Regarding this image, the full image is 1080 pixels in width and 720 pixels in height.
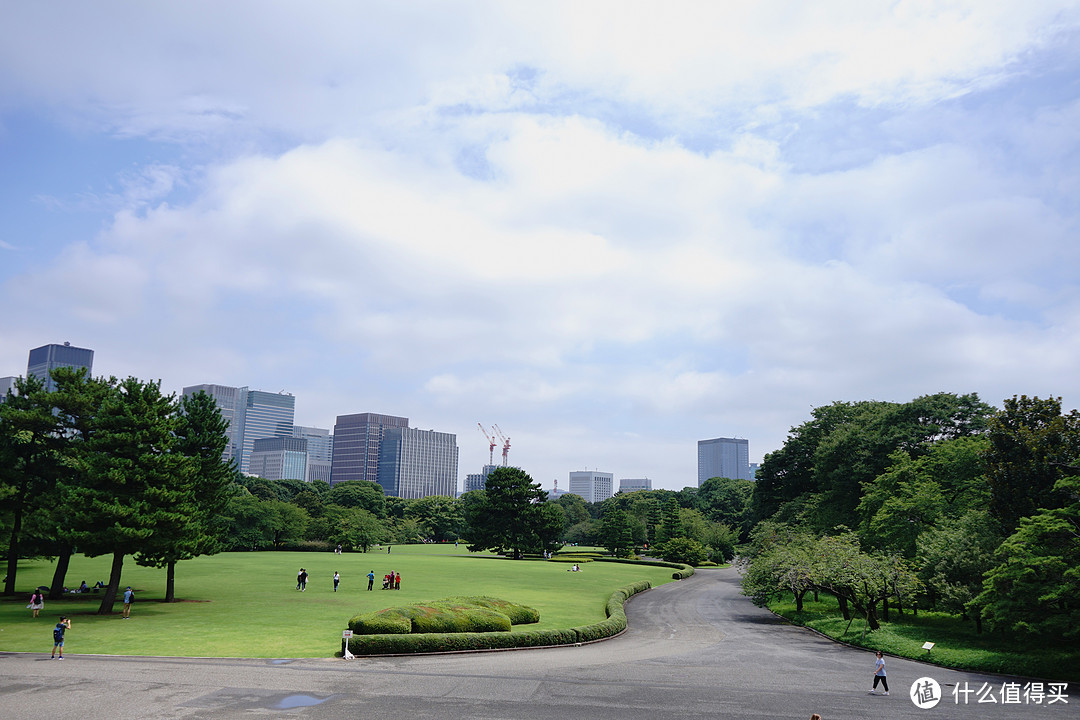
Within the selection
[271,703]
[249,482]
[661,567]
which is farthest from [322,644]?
[249,482]

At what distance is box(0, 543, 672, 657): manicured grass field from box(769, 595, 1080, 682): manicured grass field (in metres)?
14.8

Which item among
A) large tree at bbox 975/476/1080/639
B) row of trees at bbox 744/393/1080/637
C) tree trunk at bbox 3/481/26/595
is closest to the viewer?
large tree at bbox 975/476/1080/639

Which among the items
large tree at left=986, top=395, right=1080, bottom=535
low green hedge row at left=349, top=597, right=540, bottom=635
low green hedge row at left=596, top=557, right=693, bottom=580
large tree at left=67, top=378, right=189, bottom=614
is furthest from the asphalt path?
low green hedge row at left=596, top=557, right=693, bottom=580

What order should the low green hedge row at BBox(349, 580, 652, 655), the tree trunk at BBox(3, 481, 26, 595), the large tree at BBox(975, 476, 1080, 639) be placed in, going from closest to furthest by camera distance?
1. the large tree at BBox(975, 476, 1080, 639)
2. the low green hedge row at BBox(349, 580, 652, 655)
3. the tree trunk at BBox(3, 481, 26, 595)

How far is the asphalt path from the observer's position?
61.4ft

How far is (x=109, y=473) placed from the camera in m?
33.8

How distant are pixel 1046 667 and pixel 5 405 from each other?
56.5 metres

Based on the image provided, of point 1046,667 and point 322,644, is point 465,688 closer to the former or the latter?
point 322,644

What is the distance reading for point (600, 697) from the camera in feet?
68.8

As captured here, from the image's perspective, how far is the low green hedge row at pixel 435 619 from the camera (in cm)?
2825

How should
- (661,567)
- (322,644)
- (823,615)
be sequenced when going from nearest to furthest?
(322,644), (823,615), (661,567)

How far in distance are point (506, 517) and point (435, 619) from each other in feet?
220

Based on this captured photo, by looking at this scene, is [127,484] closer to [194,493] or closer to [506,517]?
[194,493]

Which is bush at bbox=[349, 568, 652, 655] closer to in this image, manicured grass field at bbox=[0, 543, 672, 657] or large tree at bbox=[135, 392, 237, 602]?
manicured grass field at bbox=[0, 543, 672, 657]
